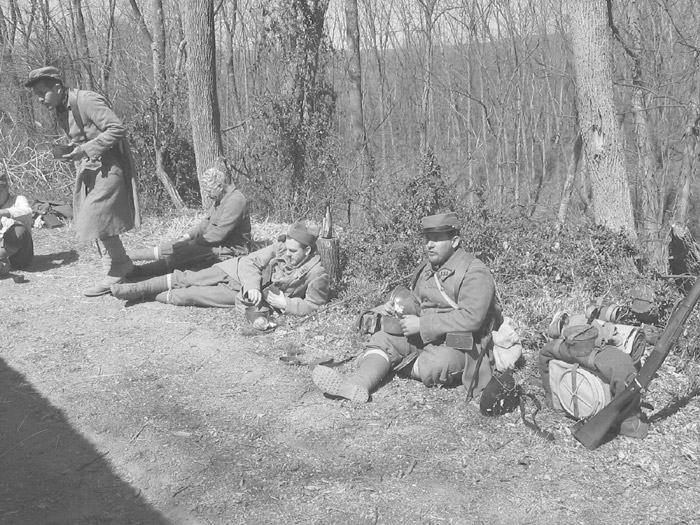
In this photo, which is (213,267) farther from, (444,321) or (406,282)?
(444,321)

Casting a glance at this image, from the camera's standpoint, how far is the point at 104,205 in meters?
Answer: 5.82

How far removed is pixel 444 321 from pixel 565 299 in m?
1.81

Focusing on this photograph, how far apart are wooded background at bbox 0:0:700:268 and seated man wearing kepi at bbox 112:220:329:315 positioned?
1148 mm

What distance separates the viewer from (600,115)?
691 cm

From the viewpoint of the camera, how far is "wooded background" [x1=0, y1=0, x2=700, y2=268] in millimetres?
7039

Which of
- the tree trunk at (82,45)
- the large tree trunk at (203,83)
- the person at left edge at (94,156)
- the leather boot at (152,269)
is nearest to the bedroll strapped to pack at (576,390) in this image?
the person at left edge at (94,156)

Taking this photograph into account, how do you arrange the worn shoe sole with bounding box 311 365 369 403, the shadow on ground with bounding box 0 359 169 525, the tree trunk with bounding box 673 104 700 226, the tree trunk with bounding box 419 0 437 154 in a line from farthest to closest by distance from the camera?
the tree trunk with bounding box 419 0 437 154 → the tree trunk with bounding box 673 104 700 226 → the worn shoe sole with bounding box 311 365 369 403 → the shadow on ground with bounding box 0 359 169 525

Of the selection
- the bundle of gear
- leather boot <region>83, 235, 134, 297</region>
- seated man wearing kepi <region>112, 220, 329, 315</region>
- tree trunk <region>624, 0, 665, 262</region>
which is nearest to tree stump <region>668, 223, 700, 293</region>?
the bundle of gear

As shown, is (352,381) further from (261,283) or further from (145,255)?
(145,255)

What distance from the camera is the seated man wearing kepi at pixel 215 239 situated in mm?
6516

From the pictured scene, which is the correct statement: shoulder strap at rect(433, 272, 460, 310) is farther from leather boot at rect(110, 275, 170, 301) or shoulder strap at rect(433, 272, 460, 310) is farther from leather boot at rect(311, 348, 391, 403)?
leather boot at rect(110, 275, 170, 301)

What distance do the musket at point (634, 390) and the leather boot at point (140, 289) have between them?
4059mm

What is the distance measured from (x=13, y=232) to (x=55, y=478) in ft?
14.5

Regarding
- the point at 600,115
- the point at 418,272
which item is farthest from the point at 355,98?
the point at 418,272
